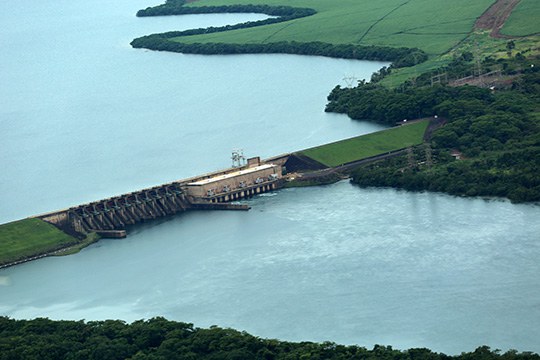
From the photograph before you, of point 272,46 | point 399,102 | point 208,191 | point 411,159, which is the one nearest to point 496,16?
point 272,46

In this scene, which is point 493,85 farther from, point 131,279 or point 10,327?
point 10,327

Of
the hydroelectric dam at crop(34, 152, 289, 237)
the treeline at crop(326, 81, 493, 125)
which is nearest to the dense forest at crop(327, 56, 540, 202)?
the treeline at crop(326, 81, 493, 125)

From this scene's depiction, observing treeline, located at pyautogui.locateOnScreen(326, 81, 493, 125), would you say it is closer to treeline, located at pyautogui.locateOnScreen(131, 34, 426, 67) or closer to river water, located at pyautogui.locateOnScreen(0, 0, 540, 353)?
river water, located at pyautogui.locateOnScreen(0, 0, 540, 353)

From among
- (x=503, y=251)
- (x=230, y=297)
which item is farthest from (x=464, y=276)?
(x=230, y=297)

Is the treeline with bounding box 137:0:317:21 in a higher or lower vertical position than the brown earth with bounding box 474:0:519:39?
higher

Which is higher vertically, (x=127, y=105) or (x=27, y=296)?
(x=127, y=105)

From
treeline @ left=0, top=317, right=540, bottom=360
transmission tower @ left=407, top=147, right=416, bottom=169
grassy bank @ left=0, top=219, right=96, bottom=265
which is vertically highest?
transmission tower @ left=407, top=147, right=416, bottom=169

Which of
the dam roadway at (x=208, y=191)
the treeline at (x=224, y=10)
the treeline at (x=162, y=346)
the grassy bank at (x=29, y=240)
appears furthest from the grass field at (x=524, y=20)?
the treeline at (x=162, y=346)

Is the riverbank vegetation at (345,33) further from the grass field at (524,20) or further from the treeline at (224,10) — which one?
the grass field at (524,20)
